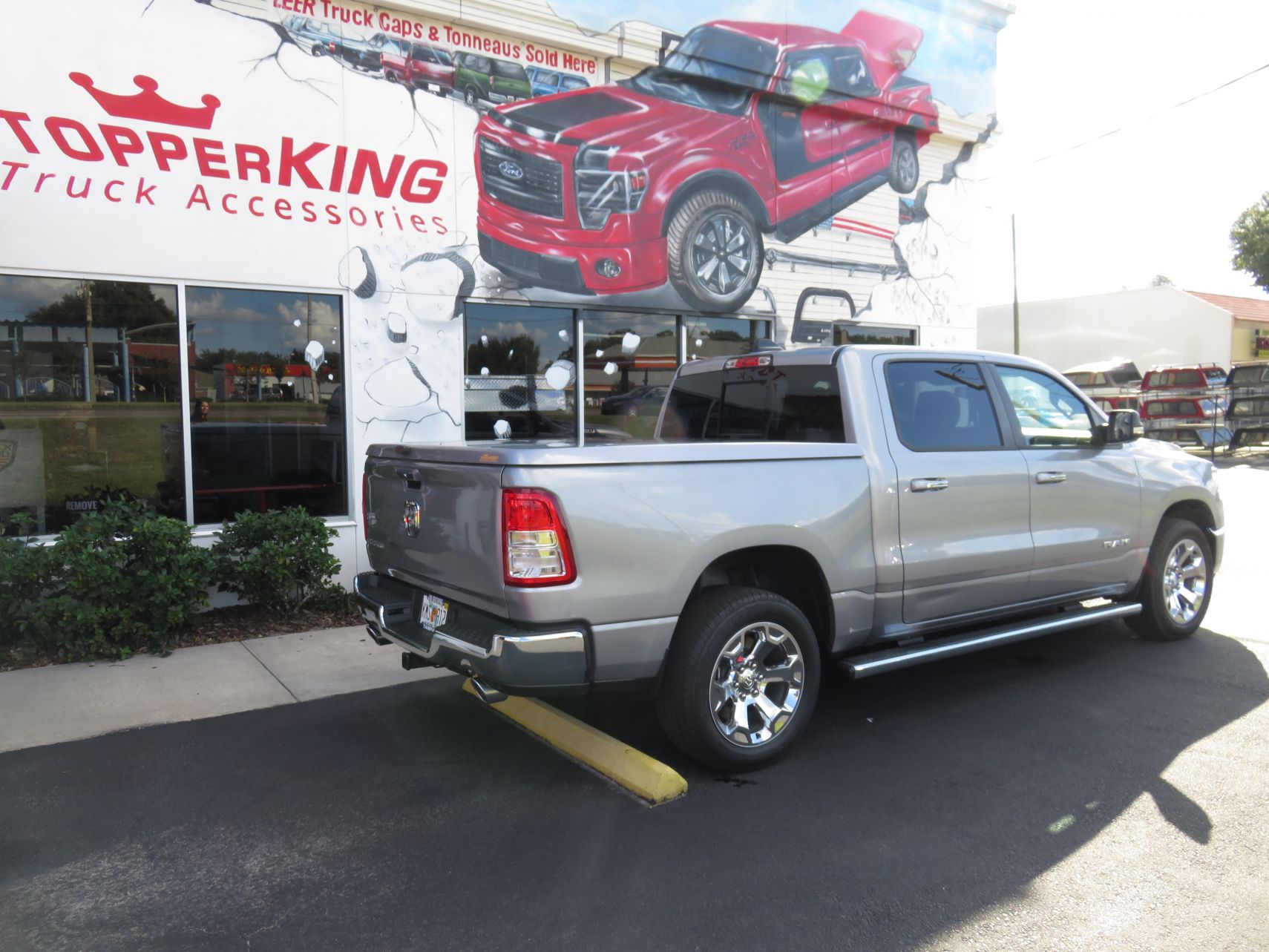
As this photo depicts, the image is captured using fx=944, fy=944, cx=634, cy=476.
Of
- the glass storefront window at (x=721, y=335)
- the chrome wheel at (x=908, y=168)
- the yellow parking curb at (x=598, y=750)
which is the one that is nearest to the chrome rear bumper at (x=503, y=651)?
the yellow parking curb at (x=598, y=750)

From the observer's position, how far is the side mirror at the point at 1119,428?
588cm

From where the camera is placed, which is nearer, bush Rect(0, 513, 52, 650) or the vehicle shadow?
the vehicle shadow

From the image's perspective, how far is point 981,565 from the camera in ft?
17.0

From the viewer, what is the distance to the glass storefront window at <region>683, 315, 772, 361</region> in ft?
33.6

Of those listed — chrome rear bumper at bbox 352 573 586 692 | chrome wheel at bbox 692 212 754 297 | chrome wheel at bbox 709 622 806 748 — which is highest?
chrome wheel at bbox 692 212 754 297

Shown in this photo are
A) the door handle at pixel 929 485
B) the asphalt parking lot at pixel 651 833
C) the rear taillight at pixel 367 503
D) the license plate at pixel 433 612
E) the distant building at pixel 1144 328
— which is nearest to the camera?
the asphalt parking lot at pixel 651 833

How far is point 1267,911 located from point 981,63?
11.9 metres

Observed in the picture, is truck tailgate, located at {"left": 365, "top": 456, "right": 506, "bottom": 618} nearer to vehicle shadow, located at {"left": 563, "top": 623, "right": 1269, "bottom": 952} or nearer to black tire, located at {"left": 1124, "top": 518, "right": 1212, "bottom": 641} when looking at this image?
vehicle shadow, located at {"left": 563, "top": 623, "right": 1269, "bottom": 952}

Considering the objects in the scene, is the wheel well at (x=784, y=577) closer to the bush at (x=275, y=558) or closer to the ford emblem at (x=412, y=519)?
the ford emblem at (x=412, y=519)

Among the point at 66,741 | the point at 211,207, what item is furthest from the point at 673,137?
the point at 66,741

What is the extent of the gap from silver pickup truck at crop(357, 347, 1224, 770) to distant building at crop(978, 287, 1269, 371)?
33.5m

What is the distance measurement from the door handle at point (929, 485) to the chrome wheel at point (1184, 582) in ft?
7.96

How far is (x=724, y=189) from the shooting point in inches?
404

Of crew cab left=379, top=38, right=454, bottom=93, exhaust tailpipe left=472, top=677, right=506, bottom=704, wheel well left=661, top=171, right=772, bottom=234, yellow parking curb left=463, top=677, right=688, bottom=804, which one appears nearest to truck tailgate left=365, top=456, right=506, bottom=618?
exhaust tailpipe left=472, top=677, right=506, bottom=704
